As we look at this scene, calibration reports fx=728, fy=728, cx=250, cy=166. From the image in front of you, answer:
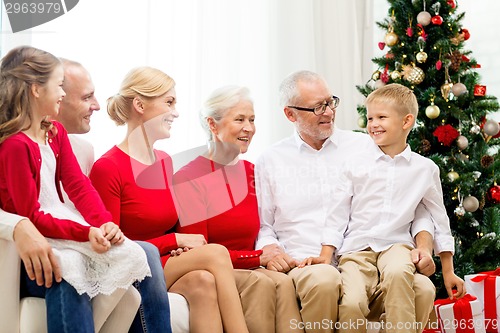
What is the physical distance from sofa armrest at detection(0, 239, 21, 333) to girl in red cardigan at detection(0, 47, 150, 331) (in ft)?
0.36

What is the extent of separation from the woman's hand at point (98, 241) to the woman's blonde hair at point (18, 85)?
1.26 feet

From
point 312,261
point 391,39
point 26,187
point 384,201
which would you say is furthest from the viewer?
point 391,39

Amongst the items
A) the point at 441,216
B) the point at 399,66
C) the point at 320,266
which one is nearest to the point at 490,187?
A: the point at 399,66

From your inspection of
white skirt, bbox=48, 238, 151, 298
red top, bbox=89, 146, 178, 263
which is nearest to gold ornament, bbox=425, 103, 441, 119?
red top, bbox=89, 146, 178, 263

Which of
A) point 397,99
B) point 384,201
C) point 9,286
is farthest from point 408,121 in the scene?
point 9,286

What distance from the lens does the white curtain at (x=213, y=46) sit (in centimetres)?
355

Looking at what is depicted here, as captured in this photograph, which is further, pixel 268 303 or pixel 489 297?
pixel 489 297

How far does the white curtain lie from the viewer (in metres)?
3.55

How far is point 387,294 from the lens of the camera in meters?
2.47

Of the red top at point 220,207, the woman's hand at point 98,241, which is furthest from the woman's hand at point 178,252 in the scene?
the woman's hand at point 98,241

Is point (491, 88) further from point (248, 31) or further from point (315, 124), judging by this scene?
point (315, 124)

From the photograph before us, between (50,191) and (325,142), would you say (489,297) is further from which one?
(50,191)

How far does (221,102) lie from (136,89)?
36cm

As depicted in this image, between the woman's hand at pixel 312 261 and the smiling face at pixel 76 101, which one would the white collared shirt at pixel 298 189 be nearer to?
the woman's hand at pixel 312 261
